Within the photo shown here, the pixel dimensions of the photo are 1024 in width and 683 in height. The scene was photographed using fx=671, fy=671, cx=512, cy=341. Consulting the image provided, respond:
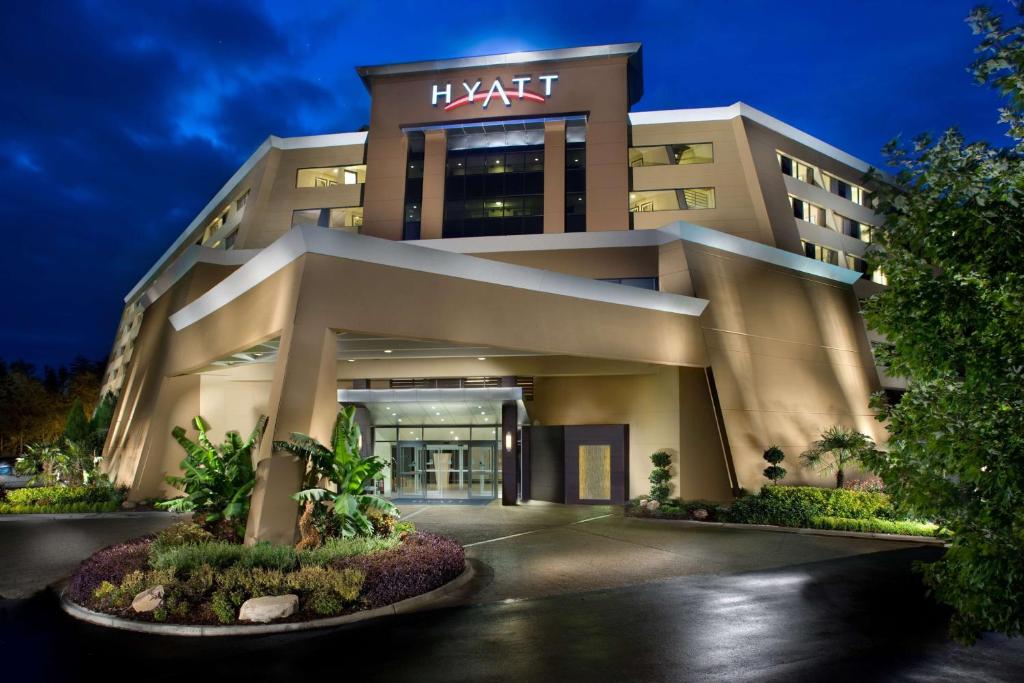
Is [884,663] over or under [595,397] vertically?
under

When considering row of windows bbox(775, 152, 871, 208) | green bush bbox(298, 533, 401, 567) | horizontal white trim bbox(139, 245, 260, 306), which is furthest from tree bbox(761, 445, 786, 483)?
horizontal white trim bbox(139, 245, 260, 306)

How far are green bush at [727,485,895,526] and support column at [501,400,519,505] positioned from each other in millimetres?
9740

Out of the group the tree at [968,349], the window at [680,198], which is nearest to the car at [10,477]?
the window at [680,198]

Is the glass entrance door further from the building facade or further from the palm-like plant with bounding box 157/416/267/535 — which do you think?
the palm-like plant with bounding box 157/416/267/535

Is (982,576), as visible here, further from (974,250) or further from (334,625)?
(334,625)

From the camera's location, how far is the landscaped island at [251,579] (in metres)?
10.9

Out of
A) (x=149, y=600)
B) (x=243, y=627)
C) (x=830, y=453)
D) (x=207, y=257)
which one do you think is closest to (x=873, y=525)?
(x=830, y=453)

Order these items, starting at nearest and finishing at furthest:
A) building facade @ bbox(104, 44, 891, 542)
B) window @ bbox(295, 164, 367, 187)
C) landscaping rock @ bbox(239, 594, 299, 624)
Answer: landscaping rock @ bbox(239, 594, 299, 624) < building facade @ bbox(104, 44, 891, 542) < window @ bbox(295, 164, 367, 187)

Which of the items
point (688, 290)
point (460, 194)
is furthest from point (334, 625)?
point (460, 194)

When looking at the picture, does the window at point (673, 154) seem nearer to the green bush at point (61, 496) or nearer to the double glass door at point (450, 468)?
the double glass door at point (450, 468)

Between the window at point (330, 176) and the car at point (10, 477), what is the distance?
23.7 m

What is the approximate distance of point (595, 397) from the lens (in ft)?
99.7

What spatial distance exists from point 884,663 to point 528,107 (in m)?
33.8

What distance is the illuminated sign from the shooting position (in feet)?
124
